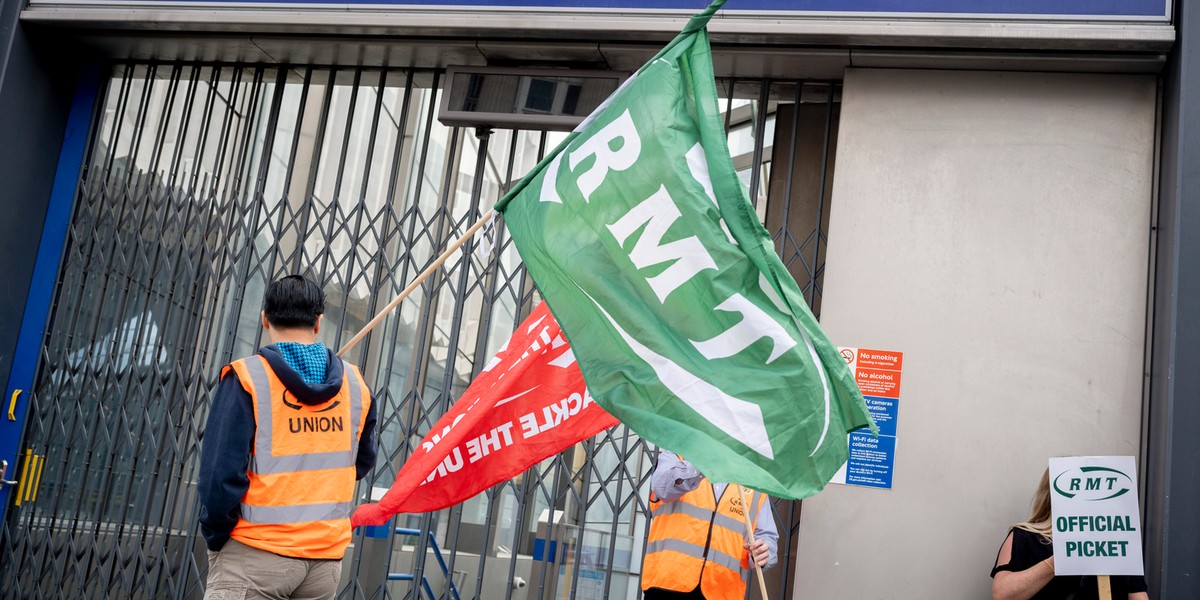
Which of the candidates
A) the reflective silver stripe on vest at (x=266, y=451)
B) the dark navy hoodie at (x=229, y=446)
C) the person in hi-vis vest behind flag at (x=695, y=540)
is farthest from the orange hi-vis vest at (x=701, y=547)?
the dark navy hoodie at (x=229, y=446)

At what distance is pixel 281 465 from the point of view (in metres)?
3.45

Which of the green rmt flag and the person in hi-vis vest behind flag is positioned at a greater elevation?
the green rmt flag

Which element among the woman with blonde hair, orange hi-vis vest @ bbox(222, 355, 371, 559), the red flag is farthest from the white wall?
orange hi-vis vest @ bbox(222, 355, 371, 559)

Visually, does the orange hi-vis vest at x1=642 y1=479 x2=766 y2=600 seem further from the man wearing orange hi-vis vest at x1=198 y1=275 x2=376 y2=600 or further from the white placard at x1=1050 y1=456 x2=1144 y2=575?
the man wearing orange hi-vis vest at x1=198 y1=275 x2=376 y2=600

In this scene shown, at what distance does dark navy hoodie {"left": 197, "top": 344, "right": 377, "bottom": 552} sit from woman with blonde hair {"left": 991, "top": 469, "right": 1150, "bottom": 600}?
2787 mm

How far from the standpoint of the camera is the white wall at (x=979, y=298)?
15.9 ft

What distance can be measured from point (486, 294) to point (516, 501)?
109cm

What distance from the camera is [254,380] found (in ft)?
11.2

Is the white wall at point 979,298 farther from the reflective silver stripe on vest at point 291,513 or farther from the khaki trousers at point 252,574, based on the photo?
the khaki trousers at point 252,574

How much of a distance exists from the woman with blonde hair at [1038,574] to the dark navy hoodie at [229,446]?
2.79m

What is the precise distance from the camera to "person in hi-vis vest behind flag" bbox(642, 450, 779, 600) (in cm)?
454

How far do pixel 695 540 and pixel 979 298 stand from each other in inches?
68.8

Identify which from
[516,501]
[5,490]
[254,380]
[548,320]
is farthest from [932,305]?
[5,490]

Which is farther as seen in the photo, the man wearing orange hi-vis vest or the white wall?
the white wall
